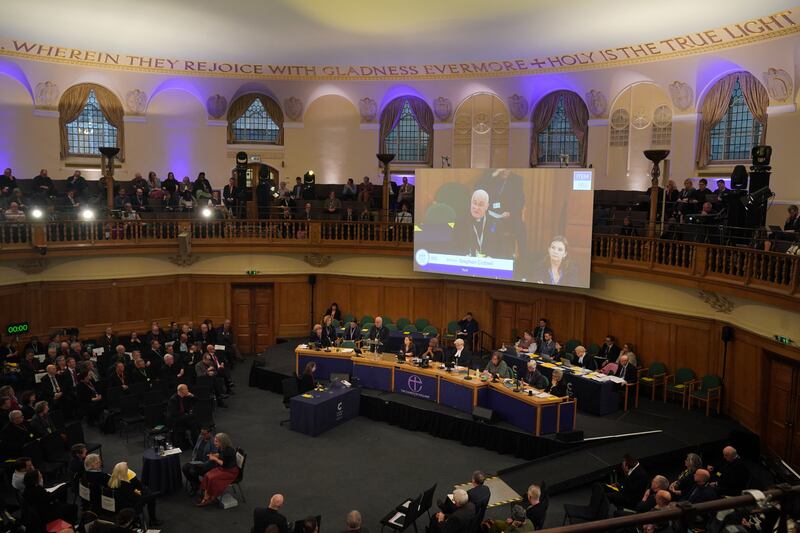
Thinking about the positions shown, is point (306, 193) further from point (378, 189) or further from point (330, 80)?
point (330, 80)

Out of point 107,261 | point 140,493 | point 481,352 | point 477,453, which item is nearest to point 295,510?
point 140,493

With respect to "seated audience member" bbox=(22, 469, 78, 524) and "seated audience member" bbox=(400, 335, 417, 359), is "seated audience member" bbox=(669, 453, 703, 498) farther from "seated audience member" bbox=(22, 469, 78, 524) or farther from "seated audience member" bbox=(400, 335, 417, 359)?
"seated audience member" bbox=(22, 469, 78, 524)

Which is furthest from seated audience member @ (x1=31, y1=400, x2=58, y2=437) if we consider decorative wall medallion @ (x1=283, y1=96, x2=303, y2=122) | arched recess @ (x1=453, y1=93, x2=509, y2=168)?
arched recess @ (x1=453, y1=93, x2=509, y2=168)

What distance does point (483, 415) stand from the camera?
44.1ft

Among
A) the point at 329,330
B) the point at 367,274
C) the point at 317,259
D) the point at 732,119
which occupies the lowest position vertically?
the point at 329,330

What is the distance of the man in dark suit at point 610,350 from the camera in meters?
15.8

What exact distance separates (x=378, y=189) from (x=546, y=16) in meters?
7.80

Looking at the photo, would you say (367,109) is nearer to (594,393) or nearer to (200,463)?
(594,393)

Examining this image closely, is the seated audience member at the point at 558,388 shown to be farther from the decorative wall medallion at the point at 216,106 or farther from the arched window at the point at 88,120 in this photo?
the arched window at the point at 88,120

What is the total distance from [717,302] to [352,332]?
8.98 meters

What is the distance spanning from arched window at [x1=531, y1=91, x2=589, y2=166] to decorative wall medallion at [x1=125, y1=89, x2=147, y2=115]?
13.2 m

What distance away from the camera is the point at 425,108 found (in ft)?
80.3

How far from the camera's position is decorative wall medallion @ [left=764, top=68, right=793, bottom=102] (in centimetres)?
1616

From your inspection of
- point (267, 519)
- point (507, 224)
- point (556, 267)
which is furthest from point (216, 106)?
point (267, 519)
